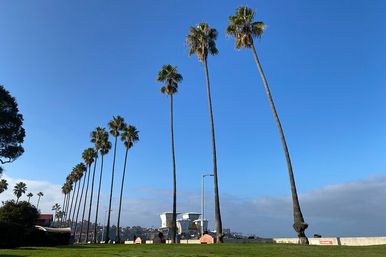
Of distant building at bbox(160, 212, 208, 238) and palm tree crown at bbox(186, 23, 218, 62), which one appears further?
distant building at bbox(160, 212, 208, 238)

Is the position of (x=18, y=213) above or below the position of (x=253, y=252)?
above

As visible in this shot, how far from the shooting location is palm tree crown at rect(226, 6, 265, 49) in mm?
38938

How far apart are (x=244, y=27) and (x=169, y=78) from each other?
2100 cm

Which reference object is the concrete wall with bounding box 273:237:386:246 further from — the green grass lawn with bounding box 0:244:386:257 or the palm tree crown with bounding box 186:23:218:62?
the palm tree crown with bounding box 186:23:218:62

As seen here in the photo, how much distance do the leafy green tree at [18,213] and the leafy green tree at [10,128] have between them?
1718 cm

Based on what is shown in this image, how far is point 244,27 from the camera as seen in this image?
39156 mm

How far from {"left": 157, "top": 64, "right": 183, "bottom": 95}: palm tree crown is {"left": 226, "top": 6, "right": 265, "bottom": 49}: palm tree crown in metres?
19.6

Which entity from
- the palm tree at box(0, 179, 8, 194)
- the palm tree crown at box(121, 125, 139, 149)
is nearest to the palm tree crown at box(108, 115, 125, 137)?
the palm tree crown at box(121, 125, 139, 149)

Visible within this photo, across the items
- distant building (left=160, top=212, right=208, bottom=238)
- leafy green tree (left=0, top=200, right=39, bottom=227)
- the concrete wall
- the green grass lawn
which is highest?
distant building (left=160, top=212, right=208, bottom=238)

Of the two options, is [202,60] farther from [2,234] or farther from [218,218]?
[2,234]

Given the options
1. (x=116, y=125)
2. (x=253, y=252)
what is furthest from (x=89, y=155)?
(x=253, y=252)

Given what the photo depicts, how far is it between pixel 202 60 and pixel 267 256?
1152 inches

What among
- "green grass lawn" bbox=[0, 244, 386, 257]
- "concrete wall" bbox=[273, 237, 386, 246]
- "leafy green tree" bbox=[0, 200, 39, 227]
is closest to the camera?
"green grass lawn" bbox=[0, 244, 386, 257]

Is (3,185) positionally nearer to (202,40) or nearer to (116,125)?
(116,125)
